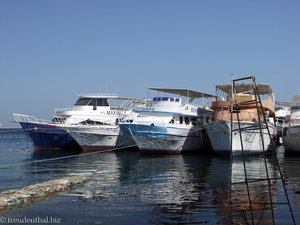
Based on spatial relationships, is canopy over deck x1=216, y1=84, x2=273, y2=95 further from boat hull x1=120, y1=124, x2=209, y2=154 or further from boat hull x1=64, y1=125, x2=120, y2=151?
boat hull x1=64, y1=125, x2=120, y2=151

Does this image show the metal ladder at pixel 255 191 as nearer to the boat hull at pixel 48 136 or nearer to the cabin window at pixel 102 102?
the boat hull at pixel 48 136

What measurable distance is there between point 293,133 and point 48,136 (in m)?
22.5

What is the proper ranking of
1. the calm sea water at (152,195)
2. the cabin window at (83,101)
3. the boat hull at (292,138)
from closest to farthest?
the calm sea water at (152,195)
the boat hull at (292,138)
the cabin window at (83,101)

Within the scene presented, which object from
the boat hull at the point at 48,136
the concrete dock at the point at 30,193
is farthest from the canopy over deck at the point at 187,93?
the concrete dock at the point at 30,193

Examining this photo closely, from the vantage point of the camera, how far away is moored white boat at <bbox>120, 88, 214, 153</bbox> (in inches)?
→ 1219

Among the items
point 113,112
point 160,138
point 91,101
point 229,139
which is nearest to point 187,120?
point 160,138

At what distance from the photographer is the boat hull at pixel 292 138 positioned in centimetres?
2776

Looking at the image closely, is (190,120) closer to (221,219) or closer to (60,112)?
(60,112)

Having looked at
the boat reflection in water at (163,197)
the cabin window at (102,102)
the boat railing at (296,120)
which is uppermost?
the cabin window at (102,102)

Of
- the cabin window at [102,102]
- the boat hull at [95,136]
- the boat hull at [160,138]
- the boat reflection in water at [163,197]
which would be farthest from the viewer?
the cabin window at [102,102]

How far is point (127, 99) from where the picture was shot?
1674 inches

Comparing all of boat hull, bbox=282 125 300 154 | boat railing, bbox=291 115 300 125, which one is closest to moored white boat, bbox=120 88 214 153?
boat hull, bbox=282 125 300 154

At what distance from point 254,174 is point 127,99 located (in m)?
23.8

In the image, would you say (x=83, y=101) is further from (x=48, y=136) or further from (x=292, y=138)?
(x=292, y=138)
